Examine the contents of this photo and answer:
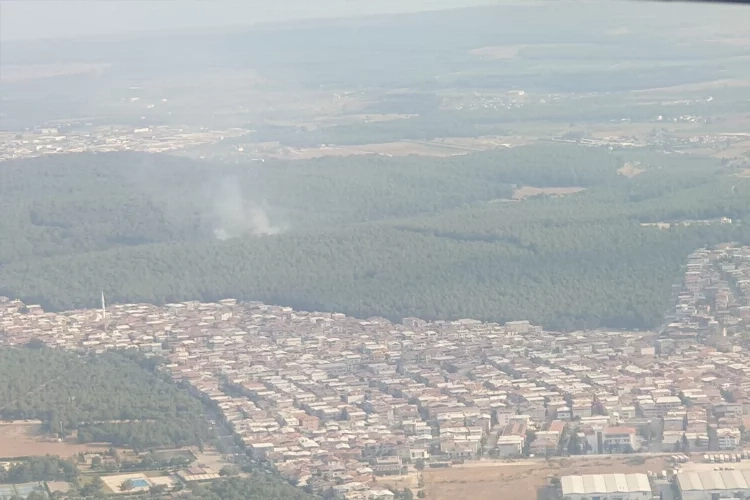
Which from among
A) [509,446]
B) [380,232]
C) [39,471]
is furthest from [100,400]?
[380,232]

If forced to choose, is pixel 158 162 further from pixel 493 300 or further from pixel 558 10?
pixel 558 10

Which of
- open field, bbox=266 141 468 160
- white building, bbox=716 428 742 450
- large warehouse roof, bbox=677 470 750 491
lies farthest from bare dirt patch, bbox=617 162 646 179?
large warehouse roof, bbox=677 470 750 491

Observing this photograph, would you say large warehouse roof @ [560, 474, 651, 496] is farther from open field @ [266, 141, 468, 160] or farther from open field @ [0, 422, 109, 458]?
open field @ [266, 141, 468, 160]

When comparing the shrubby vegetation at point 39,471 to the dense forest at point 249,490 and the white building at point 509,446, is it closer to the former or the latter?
the dense forest at point 249,490

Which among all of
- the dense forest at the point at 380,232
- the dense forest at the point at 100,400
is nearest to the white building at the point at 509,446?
the dense forest at the point at 100,400

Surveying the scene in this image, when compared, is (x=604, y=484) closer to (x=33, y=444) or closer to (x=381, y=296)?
(x=33, y=444)

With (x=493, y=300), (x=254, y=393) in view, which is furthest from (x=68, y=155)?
(x=254, y=393)
